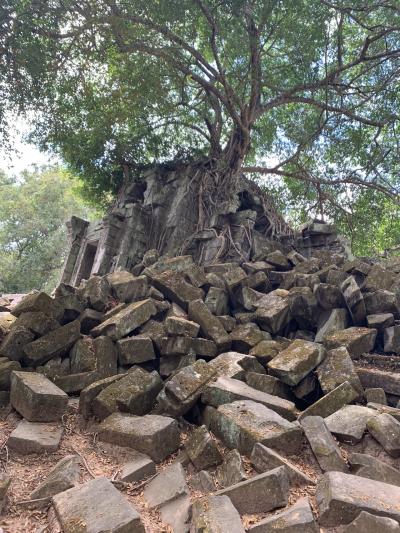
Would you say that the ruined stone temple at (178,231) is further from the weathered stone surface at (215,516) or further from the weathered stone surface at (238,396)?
the weathered stone surface at (215,516)

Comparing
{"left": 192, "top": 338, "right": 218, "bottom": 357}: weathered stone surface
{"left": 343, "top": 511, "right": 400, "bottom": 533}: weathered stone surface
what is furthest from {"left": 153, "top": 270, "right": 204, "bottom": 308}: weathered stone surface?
{"left": 343, "top": 511, "right": 400, "bottom": 533}: weathered stone surface

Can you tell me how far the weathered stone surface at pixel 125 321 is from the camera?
5395 millimetres

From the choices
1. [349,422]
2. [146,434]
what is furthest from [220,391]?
[349,422]

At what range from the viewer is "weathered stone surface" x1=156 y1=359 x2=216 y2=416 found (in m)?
3.97

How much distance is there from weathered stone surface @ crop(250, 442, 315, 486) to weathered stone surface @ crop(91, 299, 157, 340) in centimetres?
278

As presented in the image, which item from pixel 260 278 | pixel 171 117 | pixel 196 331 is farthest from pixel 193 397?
pixel 171 117

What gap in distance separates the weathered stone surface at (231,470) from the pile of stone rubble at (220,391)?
1 centimetres

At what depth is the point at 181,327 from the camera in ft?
17.3

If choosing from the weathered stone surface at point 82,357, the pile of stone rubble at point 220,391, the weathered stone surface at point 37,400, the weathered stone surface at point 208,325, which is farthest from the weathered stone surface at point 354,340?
the weathered stone surface at point 37,400

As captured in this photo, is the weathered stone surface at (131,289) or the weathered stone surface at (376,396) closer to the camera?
the weathered stone surface at (376,396)

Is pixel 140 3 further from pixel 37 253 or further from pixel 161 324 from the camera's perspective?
pixel 37 253

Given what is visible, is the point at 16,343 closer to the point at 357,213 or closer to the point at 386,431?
the point at 386,431

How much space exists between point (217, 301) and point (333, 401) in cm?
289

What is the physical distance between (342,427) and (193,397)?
1.42m
